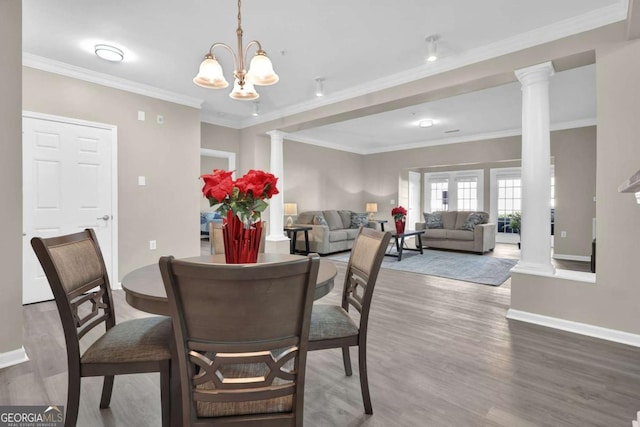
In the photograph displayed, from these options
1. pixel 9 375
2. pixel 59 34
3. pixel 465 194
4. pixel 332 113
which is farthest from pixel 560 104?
pixel 9 375

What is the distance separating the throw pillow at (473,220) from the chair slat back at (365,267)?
5.84 meters

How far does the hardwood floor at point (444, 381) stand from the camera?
1.59 meters

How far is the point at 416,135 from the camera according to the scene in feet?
23.7

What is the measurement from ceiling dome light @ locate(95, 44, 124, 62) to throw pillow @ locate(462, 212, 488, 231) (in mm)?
6697

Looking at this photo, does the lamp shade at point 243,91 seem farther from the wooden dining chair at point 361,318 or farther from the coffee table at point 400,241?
the coffee table at point 400,241

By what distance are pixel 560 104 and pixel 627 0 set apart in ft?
9.84

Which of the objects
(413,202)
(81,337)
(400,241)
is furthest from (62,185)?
(413,202)

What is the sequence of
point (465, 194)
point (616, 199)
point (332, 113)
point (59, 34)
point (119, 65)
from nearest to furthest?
point (616, 199), point (59, 34), point (119, 65), point (332, 113), point (465, 194)

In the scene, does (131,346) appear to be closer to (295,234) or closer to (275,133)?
(275,133)

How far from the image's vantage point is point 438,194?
Answer: 9.61 m

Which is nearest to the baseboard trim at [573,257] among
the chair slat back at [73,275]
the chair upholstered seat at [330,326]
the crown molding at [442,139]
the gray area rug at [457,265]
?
the gray area rug at [457,265]

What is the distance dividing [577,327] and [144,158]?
194 inches

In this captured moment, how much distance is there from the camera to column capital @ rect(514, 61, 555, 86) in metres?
2.83

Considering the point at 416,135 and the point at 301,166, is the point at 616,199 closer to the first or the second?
the point at 416,135
